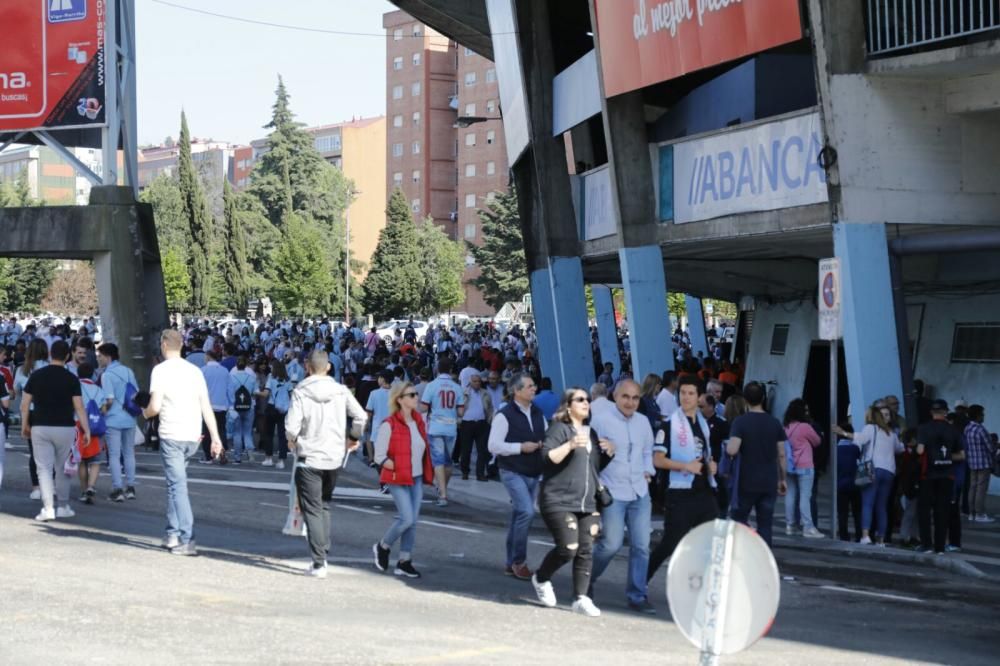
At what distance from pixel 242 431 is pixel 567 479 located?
13558 millimetres

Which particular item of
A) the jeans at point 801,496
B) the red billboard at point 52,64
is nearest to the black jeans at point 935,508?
the jeans at point 801,496

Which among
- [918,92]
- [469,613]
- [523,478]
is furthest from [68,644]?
[918,92]

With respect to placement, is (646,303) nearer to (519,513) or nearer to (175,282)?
(519,513)

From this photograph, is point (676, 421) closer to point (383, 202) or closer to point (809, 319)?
point (809, 319)

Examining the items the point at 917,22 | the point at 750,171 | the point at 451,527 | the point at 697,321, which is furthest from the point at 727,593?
the point at 697,321

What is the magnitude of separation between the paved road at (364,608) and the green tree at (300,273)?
7545 cm

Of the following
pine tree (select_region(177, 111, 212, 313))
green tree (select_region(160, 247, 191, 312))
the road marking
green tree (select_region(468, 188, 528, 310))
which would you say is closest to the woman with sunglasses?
the road marking

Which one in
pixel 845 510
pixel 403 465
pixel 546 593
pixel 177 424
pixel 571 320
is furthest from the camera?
pixel 571 320

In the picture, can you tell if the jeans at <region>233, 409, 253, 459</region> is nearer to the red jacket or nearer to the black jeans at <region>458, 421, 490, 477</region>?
the black jeans at <region>458, 421, 490, 477</region>

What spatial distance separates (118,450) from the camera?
15695 millimetres

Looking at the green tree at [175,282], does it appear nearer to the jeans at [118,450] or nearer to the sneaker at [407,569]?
the jeans at [118,450]

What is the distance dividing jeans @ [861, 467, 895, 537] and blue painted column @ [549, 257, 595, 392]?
13792 mm

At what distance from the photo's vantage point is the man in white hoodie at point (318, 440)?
36.3 ft

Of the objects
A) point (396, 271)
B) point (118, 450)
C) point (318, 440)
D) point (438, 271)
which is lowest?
point (118, 450)
